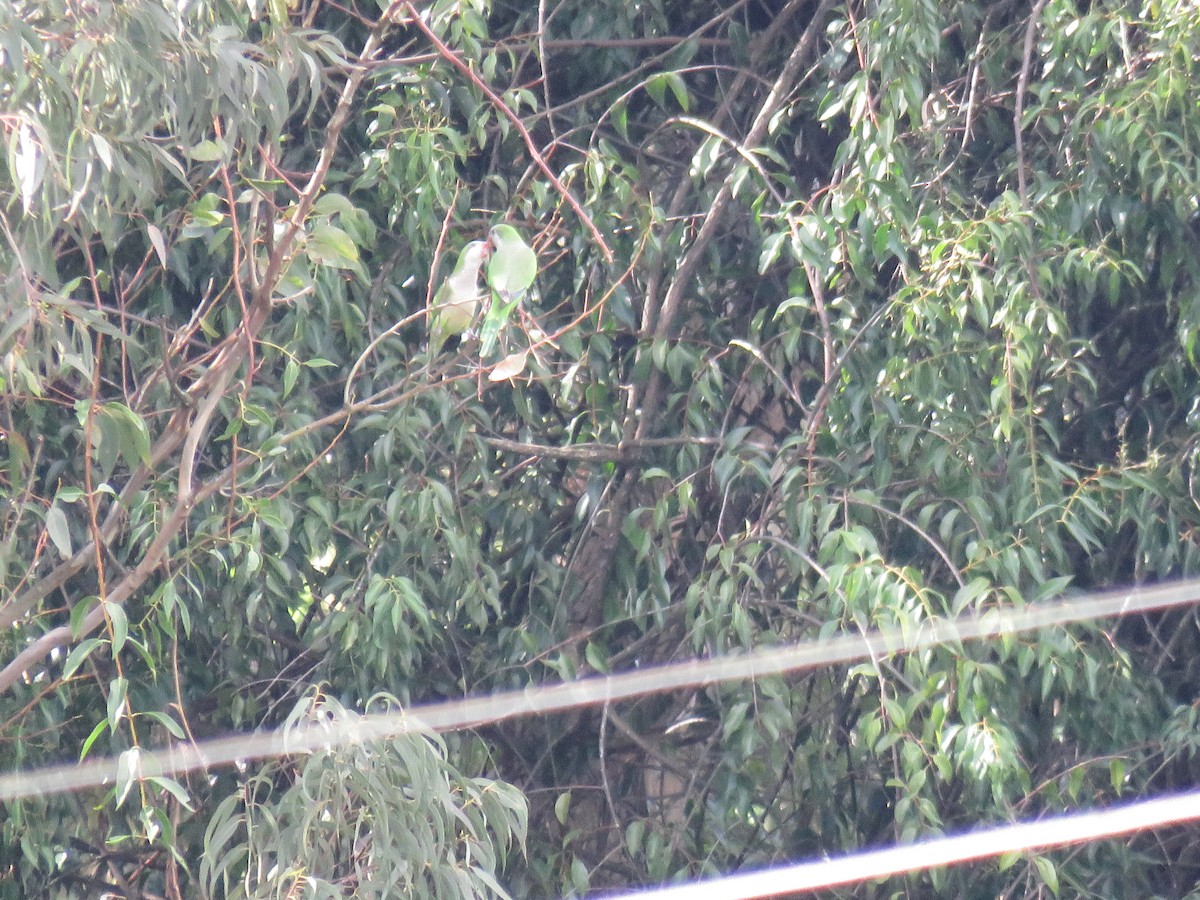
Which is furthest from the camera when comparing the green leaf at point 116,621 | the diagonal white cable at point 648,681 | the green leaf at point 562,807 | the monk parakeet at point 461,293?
the green leaf at point 562,807

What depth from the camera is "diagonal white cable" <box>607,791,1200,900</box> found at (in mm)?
2467

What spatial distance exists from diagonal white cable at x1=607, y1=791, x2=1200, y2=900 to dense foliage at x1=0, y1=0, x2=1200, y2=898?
37mm

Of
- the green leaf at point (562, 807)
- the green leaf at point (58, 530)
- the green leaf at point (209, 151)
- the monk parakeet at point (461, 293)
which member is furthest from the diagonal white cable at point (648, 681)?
the green leaf at point (209, 151)

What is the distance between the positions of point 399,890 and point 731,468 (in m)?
1.06

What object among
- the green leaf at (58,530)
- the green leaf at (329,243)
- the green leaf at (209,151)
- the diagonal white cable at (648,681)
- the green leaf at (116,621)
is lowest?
the diagonal white cable at (648,681)

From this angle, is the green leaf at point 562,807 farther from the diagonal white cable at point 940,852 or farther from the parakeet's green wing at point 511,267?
the parakeet's green wing at point 511,267

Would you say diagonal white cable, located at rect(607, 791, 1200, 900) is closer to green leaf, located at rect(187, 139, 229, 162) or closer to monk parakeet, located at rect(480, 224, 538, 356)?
monk parakeet, located at rect(480, 224, 538, 356)

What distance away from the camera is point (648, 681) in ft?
9.73

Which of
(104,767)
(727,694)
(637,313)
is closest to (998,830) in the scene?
(727,694)

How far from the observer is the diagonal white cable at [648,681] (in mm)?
2379

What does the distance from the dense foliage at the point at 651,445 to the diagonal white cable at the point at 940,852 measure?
0.04m

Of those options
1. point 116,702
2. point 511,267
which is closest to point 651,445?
point 511,267

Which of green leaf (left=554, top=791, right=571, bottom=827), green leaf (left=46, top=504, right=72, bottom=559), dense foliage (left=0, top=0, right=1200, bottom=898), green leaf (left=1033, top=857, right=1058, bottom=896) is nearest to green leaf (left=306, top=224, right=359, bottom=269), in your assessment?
dense foliage (left=0, top=0, right=1200, bottom=898)

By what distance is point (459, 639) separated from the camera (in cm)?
291
